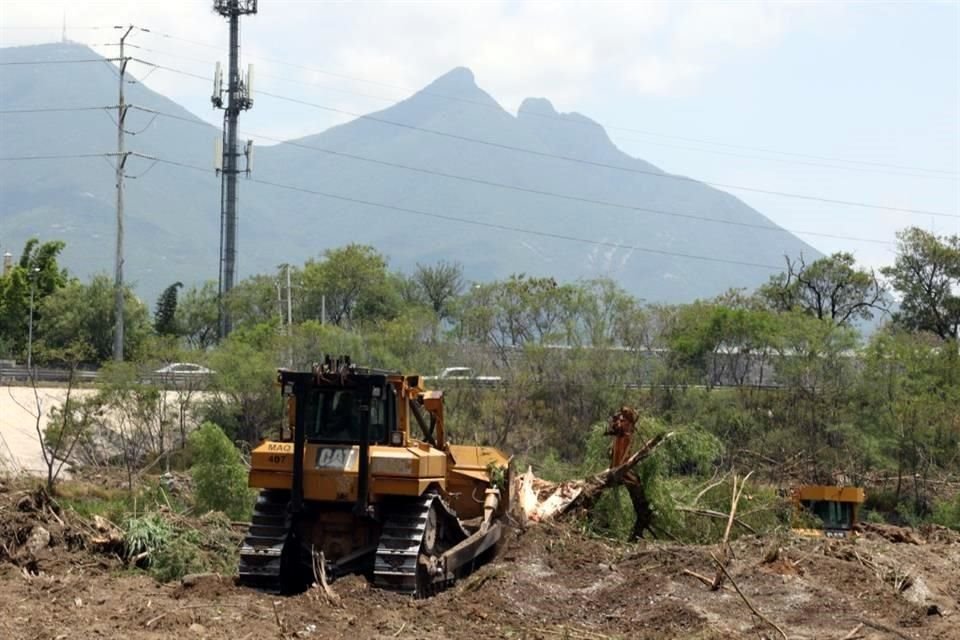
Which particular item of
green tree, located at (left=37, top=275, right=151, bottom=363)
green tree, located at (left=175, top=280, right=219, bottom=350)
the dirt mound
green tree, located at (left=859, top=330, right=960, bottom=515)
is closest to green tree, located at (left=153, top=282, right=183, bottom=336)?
green tree, located at (left=175, top=280, right=219, bottom=350)

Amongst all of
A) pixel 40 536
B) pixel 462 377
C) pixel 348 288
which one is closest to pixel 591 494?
pixel 40 536

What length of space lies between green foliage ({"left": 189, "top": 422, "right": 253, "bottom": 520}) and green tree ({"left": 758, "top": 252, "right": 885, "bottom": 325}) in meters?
44.7

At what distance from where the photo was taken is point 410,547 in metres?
14.6

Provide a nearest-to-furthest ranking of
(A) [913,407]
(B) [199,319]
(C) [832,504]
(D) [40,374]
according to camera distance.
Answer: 1. (C) [832,504]
2. (A) [913,407]
3. (D) [40,374]
4. (B) [199,319]

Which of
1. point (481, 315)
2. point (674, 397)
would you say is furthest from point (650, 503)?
point (481, 315)

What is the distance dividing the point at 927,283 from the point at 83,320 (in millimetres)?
44014

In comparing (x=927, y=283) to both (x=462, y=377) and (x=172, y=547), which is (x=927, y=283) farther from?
(x=172, y=547)

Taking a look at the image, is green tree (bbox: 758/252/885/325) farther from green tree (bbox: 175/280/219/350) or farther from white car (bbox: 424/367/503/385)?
green tree (bbox: 175/280/219/350)

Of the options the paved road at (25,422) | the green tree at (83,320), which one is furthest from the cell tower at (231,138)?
the paved road at (25,422)

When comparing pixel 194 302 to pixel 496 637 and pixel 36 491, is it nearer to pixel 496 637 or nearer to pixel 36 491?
pixel 36 491

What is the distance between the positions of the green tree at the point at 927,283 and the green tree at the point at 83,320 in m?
39.5

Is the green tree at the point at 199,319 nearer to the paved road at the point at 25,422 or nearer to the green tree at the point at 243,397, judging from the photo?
the paved road at the point at 25,422

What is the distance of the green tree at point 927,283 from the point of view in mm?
65188

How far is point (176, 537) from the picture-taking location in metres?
18.2
